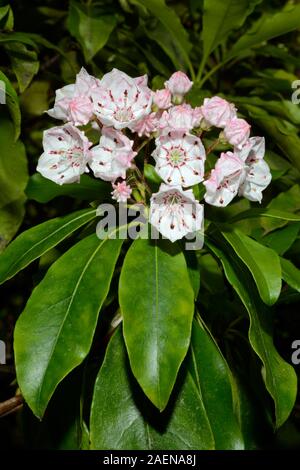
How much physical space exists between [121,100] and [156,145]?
0.14 metres

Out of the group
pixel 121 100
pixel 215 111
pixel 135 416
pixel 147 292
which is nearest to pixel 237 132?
pixel 215 111

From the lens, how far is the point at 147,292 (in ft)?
4.60

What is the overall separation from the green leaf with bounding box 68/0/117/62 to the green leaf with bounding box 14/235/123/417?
78 centimetres

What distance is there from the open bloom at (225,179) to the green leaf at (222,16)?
0.79 metres

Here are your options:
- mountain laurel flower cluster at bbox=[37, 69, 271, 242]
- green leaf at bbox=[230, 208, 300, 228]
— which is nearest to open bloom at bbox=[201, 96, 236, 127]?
mountain laurel flower cluster at bbox=[37, 69, 271, 242]

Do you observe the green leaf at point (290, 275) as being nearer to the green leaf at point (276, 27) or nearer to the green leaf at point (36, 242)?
the green leaf at point (36, 242)

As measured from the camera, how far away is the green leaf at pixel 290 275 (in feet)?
4.88

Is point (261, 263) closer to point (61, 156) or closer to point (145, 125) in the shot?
point (145, 125)

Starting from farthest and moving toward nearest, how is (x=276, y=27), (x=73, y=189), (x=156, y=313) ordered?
(x=276, y=27), (x=73, y=189), (x=156, y=313)

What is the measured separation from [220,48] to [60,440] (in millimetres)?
1751

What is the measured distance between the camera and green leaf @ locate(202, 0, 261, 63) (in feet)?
6.61

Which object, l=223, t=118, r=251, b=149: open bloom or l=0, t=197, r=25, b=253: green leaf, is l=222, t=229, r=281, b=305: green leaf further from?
l=0, t=197, r=25, b=253: green leaf

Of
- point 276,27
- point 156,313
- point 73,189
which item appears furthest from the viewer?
point 276,27

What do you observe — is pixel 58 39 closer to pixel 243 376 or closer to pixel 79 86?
pixel 79 86
